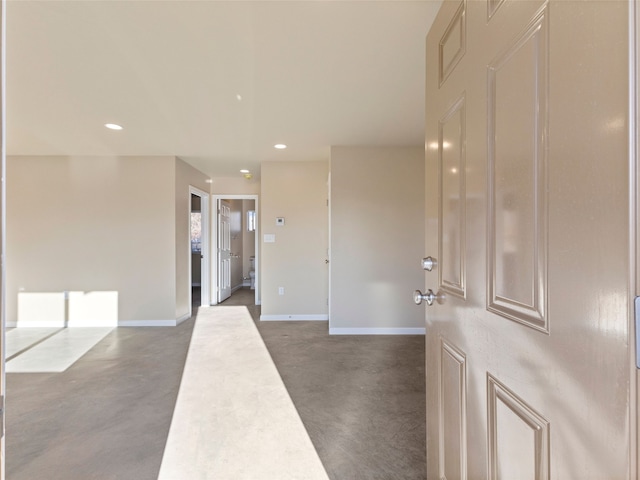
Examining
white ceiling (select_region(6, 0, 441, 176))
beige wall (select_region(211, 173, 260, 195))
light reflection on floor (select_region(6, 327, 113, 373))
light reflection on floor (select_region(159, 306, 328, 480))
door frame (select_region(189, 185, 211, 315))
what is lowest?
light reflection on floor (select_region(6, 327, 113, 373))

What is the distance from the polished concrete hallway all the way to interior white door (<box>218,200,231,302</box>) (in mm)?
2276

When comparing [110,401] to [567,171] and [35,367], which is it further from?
[567,171]

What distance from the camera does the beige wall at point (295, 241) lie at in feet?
15.4

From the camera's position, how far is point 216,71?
2.22 meters

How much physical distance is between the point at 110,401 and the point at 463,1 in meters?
3.15

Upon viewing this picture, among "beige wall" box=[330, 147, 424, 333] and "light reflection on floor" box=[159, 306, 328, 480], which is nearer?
"light reflection on floor" box=[159, 306, 328, 480]

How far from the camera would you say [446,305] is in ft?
3.53

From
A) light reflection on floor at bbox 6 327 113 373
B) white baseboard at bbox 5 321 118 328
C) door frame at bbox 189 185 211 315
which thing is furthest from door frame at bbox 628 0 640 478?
door frame at bbox 189 185 211 315

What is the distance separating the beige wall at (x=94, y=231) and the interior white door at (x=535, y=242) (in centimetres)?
426

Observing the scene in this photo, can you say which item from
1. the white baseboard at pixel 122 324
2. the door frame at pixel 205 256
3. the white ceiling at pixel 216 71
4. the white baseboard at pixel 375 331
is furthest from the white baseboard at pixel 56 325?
the white baseboard at pixel 375 331

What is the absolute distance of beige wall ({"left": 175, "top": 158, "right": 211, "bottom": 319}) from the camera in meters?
4.50

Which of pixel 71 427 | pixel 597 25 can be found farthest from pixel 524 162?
pixel 71 427

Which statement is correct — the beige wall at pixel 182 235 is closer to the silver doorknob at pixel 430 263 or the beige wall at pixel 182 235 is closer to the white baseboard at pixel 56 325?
the white baseboard at pixel 56 325

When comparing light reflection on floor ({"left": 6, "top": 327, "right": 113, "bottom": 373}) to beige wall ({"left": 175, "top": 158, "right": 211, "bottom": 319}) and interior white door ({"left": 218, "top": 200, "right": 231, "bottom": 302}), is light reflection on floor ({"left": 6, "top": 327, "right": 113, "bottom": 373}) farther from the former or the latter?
interior white door ({"left": 218, "top": 200, "right": 231, "bottom": 302})
